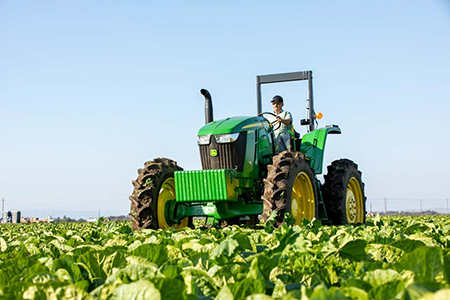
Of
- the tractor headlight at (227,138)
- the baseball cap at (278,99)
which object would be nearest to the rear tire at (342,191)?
the baseball cap at (278,99)

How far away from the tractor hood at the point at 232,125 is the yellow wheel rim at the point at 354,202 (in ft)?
8.66

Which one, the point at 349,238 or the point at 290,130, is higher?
the point at 290,130

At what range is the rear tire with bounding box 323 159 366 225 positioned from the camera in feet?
29.7

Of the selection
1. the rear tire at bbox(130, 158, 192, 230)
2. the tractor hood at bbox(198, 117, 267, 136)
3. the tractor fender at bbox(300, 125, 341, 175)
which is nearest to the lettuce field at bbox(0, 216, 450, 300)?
the rear tire at bbox(130, 158, 192, 230)

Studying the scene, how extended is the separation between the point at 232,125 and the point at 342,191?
8.20 feet

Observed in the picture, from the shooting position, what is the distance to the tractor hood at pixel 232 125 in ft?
26.5

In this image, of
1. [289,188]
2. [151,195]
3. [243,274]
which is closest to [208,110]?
[151,195]

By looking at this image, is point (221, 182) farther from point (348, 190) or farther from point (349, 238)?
point (349, 238)

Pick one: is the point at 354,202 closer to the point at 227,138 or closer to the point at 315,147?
the point at 315,147

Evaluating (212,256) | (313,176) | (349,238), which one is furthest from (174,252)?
(313,176)

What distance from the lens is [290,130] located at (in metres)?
9.09

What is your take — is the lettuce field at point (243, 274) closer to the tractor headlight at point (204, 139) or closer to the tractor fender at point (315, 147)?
the tractor headlight at point (204, 139)

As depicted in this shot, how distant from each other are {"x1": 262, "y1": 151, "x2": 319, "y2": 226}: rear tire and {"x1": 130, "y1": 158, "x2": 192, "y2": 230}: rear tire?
1776mm

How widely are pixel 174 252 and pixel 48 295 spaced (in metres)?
1.31
